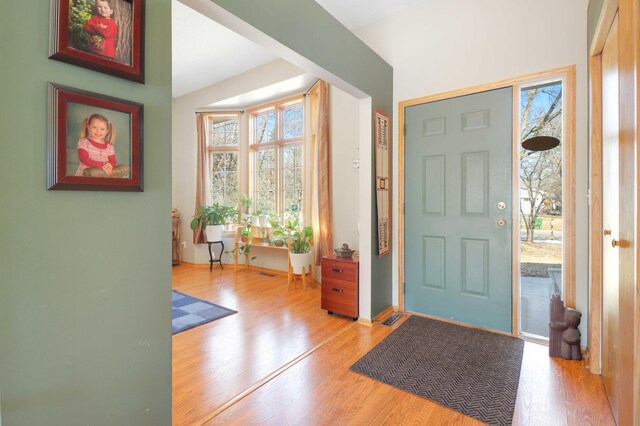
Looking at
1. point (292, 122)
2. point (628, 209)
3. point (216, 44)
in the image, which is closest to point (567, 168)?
point (628, 209)

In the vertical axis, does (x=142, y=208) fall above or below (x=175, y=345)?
above

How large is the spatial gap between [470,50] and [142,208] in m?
2.99

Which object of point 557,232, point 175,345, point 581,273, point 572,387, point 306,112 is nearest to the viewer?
point 572,387

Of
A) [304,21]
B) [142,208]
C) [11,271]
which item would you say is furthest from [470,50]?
[11,271]

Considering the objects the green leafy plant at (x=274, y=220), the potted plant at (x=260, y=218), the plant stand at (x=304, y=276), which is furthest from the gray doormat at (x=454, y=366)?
the potted plant at (x=260, y=218)

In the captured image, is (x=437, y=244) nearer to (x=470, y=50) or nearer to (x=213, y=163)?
(x=470, y=50)

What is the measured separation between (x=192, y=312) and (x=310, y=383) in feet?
6.10

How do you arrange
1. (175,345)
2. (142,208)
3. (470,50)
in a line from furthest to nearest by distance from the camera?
(470,50), (175,345), (142,208)

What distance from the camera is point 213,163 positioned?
18.9 ft

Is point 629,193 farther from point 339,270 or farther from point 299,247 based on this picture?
point 299,247

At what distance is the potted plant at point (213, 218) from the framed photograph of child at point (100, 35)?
4143mm

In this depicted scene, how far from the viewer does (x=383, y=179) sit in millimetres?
3141

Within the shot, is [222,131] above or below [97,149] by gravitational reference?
above

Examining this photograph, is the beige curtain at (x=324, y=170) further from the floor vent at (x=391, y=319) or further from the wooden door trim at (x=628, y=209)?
the wooden door trim at (x=628, y=209)
